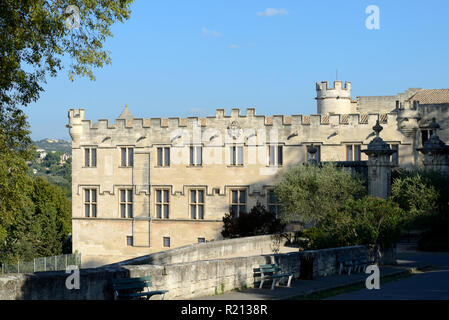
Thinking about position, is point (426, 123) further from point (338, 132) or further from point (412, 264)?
point (412, 264)

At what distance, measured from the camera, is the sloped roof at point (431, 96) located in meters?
53.8

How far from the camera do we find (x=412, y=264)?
23.9 meters

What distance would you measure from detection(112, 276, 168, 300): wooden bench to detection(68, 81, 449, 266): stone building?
31146mm

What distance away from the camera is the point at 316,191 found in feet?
118

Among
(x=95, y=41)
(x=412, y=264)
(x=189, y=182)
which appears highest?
(x=95, y=41)

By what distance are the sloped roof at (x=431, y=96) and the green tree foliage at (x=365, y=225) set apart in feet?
102

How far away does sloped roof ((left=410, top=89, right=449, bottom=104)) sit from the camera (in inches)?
2120

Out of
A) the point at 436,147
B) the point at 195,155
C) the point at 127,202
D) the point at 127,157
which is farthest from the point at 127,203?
the point at 436,147

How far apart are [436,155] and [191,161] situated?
17.3 metres

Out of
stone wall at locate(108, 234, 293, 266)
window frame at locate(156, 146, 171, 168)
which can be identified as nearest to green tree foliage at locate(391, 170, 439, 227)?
stone wall at locate(108, 234, 293, 266)

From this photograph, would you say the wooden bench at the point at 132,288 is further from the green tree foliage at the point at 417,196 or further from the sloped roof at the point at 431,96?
the sloped roof at the point at 431,96
